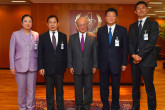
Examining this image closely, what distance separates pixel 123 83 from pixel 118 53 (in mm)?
2800

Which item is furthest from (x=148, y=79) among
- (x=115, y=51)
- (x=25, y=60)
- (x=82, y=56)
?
(x=25, y=60)

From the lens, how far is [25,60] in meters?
2.64

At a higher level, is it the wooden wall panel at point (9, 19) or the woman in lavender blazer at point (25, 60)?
the wooden wall panel at point (9, 19)

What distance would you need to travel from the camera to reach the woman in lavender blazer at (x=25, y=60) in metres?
2.63

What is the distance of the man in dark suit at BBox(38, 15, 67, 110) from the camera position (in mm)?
2632

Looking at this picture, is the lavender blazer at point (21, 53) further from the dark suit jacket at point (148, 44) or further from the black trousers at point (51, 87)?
the dark suit jacket at point (148, 44)

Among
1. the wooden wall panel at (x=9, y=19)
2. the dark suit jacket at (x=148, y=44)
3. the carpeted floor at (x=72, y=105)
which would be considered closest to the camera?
the dark suit jacket at (x=148, y=44)

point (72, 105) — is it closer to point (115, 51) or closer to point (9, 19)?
point (115, 51)

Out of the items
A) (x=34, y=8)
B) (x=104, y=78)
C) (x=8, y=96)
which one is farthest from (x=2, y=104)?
(x=34, y=8)

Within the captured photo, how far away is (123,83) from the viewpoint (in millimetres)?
5184

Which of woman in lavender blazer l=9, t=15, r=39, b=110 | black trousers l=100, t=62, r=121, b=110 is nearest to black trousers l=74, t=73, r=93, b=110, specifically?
black trousers l=100, t=62, r=121, b=110

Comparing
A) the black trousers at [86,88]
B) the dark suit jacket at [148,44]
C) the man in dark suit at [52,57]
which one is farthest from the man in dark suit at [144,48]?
the man in dark suit at [52,57]

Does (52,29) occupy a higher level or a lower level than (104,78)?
higher

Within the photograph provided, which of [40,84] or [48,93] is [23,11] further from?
[48,93]
